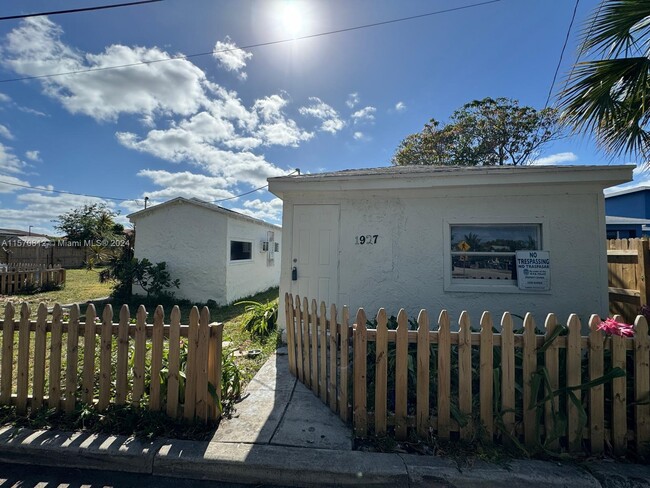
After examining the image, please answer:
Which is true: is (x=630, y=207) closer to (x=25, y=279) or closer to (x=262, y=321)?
(x=262, y=321)

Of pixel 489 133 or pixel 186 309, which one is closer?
pixel 186 309

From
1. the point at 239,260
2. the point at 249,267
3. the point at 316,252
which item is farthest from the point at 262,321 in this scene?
the point at 249,267

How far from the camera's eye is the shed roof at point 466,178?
4.31 meters

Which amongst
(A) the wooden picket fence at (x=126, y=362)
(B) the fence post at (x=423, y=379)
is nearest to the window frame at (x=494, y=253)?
(B) the fence post at (x=423, y=379)

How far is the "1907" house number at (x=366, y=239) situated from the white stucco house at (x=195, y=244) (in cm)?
544

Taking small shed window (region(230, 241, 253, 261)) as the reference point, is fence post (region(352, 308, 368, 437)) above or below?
below

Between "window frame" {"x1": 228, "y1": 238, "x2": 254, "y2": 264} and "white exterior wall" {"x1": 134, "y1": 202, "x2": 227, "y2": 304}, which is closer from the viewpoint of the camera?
"white exterior wall" {"x1": 134, "y1": 202, "x2": 227, "y2": 304}

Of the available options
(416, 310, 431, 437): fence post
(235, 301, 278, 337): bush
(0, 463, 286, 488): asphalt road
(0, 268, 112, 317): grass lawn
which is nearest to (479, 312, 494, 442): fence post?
(416, 310, 431, 437): fence post

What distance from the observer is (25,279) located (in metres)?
10.5

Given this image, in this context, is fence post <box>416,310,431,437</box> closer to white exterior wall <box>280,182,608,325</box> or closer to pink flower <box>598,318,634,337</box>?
pink flower <box>598,318,634,337</box>

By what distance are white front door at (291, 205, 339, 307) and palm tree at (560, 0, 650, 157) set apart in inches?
159

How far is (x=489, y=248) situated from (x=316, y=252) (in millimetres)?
3015

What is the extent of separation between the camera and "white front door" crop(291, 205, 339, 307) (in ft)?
17.4

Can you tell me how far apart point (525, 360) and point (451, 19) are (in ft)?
23.9
